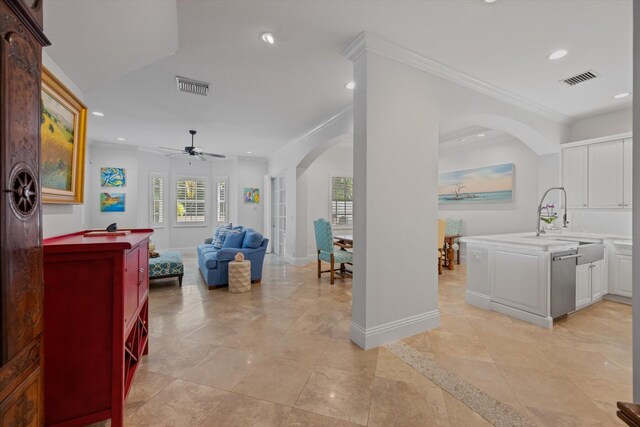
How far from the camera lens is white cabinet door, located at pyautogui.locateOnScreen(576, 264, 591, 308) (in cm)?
308

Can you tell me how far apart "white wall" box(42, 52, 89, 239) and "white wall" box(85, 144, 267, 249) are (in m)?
5.07

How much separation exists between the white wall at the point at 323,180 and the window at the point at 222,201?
2914 mm

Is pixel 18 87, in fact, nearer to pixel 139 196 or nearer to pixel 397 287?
pixel 397 287

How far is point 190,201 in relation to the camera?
777 cm

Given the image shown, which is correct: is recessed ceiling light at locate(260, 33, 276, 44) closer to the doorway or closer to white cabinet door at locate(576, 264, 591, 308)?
white cabinet door at locate(576, 264, 591, 308)

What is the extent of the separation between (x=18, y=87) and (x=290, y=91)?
298 centimetres

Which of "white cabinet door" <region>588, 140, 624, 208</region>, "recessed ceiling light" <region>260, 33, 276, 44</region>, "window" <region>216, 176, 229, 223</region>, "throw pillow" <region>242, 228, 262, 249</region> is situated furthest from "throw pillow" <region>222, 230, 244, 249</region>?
"white cabinet door" <region>588, 140, 624, 208</region>

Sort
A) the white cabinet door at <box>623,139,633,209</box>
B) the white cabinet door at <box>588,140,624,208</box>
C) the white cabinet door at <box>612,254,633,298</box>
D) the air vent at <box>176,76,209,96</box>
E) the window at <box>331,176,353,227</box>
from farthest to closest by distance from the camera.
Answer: the window at <box>331,176,353,227</box> < the white cabinet door at <box>588,140,624,208</box> < the white cabinet door at <box>623,139,633,209</box> < the white cabinet door at <box>612,254,633,298</box> < the air vent at <box>176,76,209,96</box>

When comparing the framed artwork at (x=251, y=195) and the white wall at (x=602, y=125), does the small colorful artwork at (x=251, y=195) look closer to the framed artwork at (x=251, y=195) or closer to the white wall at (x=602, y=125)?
the framed artwork at (x=251, y=195)

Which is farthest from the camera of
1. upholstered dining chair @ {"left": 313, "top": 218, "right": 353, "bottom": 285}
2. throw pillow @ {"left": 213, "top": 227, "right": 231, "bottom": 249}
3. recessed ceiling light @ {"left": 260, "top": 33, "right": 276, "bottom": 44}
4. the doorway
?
the doorway

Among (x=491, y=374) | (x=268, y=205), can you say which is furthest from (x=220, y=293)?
(x=268, y=205)

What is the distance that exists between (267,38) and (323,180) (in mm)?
4603

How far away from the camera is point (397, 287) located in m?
2.54

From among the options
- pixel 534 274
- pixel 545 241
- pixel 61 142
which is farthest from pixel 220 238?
pixel 545 241
